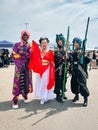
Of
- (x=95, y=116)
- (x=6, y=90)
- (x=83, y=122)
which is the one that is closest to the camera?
(x=83, y=122)

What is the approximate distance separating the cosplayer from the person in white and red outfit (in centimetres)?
18

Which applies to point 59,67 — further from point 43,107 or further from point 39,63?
point 43,107

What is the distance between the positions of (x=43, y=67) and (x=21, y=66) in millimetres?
578

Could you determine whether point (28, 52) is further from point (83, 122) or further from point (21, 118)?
point (83, 122)

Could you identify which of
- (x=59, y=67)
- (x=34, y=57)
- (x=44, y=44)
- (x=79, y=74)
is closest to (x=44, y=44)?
(x=44, y=44)

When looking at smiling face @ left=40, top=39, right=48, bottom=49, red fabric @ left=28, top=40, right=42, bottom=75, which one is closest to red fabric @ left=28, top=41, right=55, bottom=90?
red fabric @ left=28, top=40, right=42, bottom=75

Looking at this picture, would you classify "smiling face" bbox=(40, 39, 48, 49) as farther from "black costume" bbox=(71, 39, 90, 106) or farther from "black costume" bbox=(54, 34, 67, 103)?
"black costume" bbox=(71, 39, 90, 106)

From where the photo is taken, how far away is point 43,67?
658cm

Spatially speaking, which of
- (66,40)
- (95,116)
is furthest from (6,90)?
(95,116)

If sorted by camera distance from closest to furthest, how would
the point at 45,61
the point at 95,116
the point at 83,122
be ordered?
the point at 83,122 < the point at 95,116 < the point at 45,61

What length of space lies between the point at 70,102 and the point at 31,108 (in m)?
1.21

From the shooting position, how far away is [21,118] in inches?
211

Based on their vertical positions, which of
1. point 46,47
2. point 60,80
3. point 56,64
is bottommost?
point 60,80

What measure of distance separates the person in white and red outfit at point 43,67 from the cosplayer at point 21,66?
18cm
